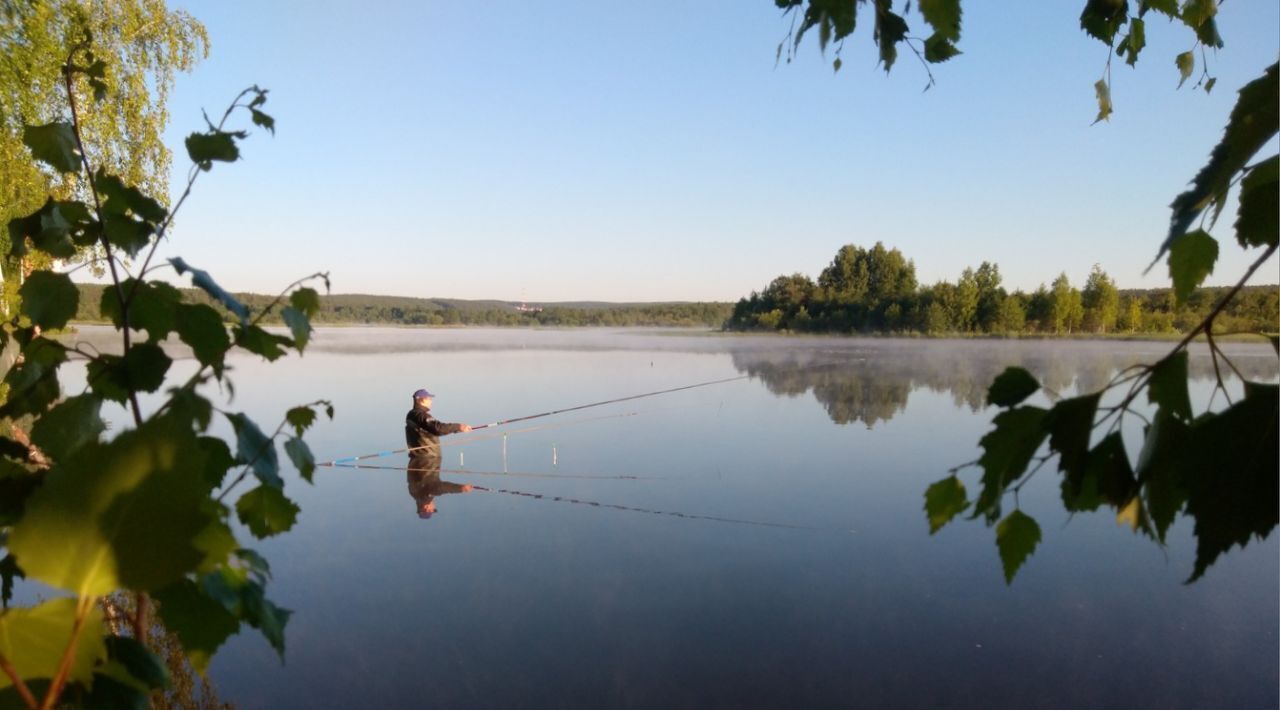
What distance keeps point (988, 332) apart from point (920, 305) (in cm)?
658

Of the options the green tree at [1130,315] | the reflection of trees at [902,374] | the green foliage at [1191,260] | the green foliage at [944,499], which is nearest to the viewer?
the green foliage at [1191,260]

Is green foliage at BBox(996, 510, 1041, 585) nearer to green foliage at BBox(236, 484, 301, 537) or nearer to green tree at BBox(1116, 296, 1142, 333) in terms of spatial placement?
green foliage at BBox(236, 484, 301, 537)

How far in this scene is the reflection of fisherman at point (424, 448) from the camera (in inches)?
422

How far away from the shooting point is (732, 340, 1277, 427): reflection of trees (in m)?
22.4

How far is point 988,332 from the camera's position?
65.2 m

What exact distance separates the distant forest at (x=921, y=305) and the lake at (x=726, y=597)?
1665 inches

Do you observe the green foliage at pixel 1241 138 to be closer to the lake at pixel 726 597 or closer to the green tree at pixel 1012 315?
the lake at pixel 726 597

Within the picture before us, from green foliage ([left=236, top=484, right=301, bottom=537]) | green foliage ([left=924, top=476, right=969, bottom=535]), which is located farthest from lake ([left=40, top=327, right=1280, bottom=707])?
green foliage ([left=236, top=484, right=301, bottom=537])

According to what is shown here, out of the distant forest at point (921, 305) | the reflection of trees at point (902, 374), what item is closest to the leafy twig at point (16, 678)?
the reflection of trees at point (902, 374)

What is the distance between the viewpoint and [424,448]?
36.0ft

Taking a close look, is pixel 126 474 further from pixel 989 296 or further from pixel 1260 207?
pixel 989 296

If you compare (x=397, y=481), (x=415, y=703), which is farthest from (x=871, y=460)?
(x=415, y=703)

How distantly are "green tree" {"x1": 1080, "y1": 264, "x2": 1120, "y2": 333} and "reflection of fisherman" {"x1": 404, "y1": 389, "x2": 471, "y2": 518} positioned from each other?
57.4 metres

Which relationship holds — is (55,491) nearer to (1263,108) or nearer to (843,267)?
(1263,108)
